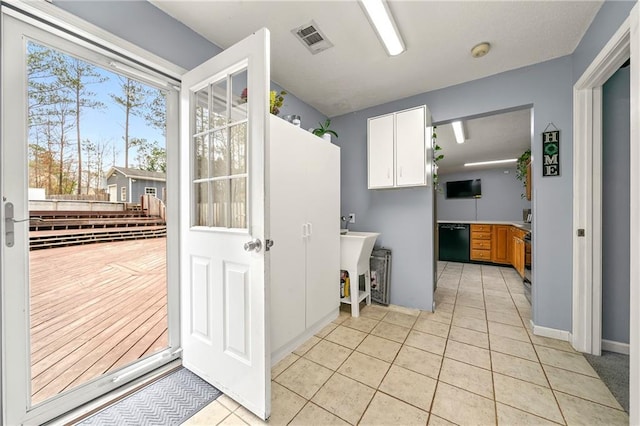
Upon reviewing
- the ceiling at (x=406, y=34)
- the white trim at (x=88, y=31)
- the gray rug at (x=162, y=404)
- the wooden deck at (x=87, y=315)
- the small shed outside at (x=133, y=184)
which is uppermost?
the ceiling at (x=406, y=34)

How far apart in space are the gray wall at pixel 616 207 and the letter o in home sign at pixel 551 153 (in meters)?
0.28

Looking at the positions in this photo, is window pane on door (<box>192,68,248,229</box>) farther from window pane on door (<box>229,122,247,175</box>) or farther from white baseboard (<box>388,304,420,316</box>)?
white baseboard (<box>388,304,420,316</box>)

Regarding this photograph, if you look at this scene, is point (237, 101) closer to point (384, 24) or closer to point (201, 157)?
point (201, 157)

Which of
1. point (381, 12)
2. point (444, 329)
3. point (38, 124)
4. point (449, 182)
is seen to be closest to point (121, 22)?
point (38, 124)

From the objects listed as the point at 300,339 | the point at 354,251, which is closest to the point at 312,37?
the point at 354,251

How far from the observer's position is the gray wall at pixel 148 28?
1392 millimetres

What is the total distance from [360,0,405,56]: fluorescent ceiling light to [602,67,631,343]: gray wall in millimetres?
1761

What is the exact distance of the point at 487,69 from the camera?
2418mm

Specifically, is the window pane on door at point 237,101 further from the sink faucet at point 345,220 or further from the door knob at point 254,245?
the sink faucet at point 345,220

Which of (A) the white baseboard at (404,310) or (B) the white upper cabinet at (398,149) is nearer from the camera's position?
(B) the white upper cabinet at (398,149)

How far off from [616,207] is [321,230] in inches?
96.7

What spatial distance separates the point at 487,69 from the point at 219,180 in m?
2.75

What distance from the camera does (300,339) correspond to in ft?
7.07

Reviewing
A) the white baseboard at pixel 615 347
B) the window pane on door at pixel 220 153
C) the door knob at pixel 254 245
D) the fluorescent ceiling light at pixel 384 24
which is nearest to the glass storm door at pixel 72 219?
the window pane on door at pixel 220 153
